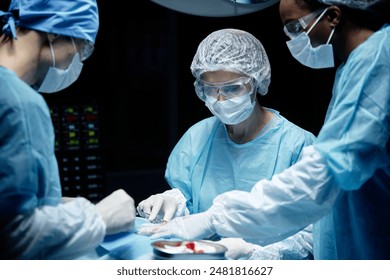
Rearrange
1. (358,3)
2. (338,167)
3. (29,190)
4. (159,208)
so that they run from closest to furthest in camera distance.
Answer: (29,190)
(338,167)
(358,3)
(159,208)

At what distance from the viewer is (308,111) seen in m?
3.21

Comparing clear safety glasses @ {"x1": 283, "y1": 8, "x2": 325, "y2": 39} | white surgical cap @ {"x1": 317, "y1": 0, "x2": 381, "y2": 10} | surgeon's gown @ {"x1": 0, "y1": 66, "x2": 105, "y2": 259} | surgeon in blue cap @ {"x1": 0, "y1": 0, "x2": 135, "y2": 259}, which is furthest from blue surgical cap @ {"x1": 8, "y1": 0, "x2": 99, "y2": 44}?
white surgical cap @ {"x1": 317, "y1": 0, "x2": 381, "y2": 10}

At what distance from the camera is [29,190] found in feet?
4.63

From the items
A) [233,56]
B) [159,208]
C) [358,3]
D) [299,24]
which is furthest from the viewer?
[233,56]

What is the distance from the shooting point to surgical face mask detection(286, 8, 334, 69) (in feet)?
5.98

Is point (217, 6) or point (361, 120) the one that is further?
point (217, 6)

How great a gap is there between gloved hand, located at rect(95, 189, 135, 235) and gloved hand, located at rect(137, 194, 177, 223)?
365 mm

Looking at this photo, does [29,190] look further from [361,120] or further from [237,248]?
[361,120]

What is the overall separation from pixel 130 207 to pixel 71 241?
30 cm

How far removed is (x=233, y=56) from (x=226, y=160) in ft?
1.32

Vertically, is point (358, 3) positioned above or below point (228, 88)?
above

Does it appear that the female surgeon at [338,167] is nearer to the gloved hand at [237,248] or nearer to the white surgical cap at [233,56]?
the gloved hand at [237,248]

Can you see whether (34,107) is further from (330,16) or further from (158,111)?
(158,111)

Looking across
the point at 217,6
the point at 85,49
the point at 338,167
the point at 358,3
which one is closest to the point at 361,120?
the point at 338,167
